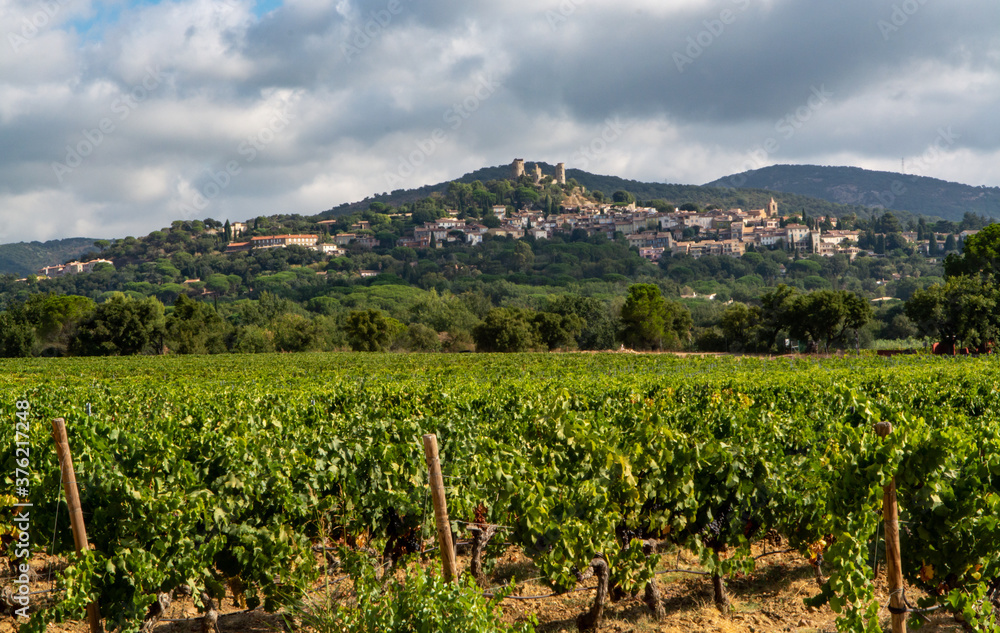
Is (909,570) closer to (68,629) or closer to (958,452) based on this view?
(958,452)

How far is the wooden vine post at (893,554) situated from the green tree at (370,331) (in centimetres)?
6528

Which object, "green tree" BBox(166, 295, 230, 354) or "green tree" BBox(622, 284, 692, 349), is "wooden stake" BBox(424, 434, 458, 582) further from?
"green tree" BBox(166, 295, 230, 354)

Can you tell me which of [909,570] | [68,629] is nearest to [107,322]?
[68,629]

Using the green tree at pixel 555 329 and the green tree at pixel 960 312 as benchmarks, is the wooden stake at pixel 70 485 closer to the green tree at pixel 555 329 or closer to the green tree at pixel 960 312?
the green tree at pixel 960 312

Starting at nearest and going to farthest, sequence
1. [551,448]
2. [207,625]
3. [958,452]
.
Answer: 1. [958,452]
2. [207,625]
3. [551,448]

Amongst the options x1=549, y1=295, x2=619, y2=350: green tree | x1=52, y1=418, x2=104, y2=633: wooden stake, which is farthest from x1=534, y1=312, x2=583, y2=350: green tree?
x1=52, y1=418, x2=104, y2=633: wooden stake

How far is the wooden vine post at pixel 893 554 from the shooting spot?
164 inches

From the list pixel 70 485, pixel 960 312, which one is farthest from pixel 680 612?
pixel 960 312

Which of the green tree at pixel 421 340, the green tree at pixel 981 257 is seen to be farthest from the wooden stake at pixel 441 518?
the green tree at pixel 421 340

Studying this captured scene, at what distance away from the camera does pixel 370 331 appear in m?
68.2

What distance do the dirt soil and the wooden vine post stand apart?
174 centimetres

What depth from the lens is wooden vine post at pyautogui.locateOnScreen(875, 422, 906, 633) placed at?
417 centimetres

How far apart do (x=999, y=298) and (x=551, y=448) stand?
180 ft

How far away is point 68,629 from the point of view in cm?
599
